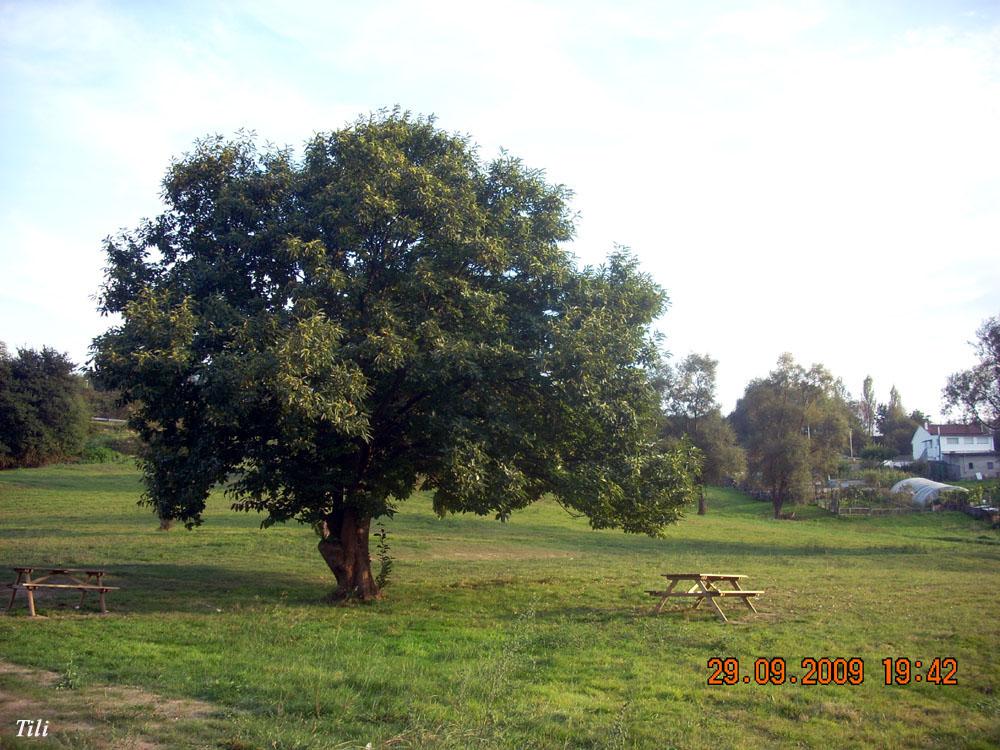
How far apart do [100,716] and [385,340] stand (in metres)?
8.24

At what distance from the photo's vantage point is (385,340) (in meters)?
15.0

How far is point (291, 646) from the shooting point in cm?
1212

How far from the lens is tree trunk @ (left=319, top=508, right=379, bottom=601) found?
17.8 metres

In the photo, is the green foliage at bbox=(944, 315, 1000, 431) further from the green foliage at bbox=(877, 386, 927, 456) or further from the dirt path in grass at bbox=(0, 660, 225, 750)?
the green foliage at bbox=(877, 386, 927, 456)

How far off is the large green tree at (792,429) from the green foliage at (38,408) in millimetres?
54157

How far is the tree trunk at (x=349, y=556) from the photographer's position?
1783 cm

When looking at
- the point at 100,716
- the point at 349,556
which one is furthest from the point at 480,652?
the point at 349,556

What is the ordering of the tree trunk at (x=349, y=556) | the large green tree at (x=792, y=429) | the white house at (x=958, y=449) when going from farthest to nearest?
the white house at (x=958, y=449), the large green tree at (x=792, y=429), the tree trunk at (x=349, y=556)

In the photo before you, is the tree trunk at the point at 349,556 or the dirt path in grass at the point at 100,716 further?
the tree trunk at the point at 349,556

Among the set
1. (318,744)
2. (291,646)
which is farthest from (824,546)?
(318,744)

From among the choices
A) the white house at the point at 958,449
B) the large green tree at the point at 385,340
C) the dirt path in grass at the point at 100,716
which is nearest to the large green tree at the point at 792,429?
the white house at the point at 958,449

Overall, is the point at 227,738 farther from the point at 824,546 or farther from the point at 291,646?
the point at 824,546

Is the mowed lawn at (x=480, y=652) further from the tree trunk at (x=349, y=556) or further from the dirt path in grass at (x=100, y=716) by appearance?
the tree trunk at (x=349, y=556)

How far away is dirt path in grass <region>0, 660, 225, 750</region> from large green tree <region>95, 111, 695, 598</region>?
5.61 metres
